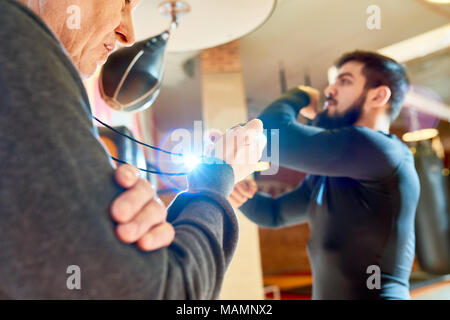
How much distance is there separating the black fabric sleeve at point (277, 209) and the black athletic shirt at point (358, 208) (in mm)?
150

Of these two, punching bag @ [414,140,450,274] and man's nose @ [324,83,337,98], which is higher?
man's nose @ [324,83,337,98]

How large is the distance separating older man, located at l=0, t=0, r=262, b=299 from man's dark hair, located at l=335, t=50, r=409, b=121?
1104 mm

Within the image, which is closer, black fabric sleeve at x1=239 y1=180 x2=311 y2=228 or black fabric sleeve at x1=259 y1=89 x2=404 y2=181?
black fabric sleeve at x1=259 y1=89 x2=404 y2=181

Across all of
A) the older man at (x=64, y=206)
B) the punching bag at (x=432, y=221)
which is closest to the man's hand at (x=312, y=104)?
the older man at (x=64, y=206)

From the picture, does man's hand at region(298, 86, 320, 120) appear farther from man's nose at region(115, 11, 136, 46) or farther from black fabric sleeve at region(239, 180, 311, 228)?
man's nose at region(115, 11, 136, 46)

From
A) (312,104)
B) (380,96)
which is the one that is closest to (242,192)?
(312,104)

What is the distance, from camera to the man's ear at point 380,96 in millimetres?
1188

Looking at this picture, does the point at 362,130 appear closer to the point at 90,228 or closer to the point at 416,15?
the point at 90,228

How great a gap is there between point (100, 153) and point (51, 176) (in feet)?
0.17

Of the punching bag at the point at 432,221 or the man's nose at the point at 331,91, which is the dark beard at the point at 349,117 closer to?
the man's nose at the point at 331,91

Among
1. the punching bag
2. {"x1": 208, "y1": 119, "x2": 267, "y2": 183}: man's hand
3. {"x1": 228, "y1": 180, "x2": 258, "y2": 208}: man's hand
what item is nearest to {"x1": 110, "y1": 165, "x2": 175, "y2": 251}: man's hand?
{"x1": 208, "y1": 119, "x2": 267, "y2": 183}: man's hand

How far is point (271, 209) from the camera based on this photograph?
1.31 meters

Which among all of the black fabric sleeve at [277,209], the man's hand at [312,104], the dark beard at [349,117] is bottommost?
the black fabric sleeve at [277,209]

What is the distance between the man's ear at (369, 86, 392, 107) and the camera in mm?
1188
